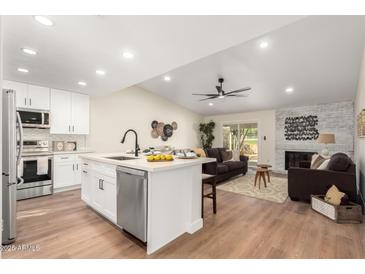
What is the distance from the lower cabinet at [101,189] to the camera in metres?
2.46

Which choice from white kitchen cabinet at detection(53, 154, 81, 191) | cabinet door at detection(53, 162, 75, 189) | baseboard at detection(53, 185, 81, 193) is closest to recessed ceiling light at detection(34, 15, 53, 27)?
white kitchen cabinet at detection(53, 154, 81, 191)

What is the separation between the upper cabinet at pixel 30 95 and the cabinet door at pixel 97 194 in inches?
91.9

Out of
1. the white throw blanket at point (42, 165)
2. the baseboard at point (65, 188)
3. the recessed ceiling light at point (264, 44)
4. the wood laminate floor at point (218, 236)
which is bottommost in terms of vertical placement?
the wood laminate floor at point (218, 236)

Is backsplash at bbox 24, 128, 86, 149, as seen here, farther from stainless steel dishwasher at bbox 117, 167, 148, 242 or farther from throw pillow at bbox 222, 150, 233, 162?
throw pillow at bbox 222, 150, 233, 162

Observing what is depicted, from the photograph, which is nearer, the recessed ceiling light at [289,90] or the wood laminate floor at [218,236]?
the wood laminate floor at [218,236]

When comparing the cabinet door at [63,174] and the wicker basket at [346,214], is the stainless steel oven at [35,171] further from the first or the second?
the wicker basket at [346,214]

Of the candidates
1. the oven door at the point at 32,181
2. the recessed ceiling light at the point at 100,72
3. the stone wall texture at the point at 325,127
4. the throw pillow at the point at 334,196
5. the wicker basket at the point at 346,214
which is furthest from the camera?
the stone wall texture at the point at 325,127

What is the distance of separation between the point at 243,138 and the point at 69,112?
6.22 metres

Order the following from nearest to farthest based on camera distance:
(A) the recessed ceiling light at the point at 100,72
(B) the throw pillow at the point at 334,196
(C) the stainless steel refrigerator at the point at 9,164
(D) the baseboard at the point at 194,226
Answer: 1. (C) the stainless steel refrigerator at the point at 9,164
2. (D) the baseboard at the point at 194,226
3. (B) the throw pillow at the point at 334,196
4. (A) the recessed ceiling light at the point at 100,72

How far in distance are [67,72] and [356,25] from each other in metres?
4.71

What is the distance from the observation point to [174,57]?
2.78 metres

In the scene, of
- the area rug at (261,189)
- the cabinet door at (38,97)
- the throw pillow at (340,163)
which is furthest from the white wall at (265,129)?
the cabinet door at (38,97)

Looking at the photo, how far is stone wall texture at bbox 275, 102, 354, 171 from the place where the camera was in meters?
5.49
